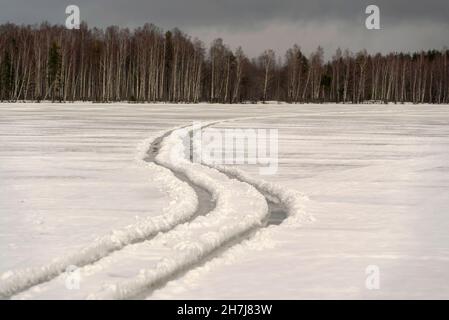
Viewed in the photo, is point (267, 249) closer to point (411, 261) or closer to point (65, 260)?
point (411, 261)

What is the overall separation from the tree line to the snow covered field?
174 feet

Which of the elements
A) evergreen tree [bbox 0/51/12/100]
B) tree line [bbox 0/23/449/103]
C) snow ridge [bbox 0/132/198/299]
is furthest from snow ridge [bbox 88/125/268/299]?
evergreen tree [bbox 0/51/12/100]

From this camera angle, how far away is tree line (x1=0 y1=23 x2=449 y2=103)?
7031 cm

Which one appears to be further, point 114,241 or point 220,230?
point 220,230

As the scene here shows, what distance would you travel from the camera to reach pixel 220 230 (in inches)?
251

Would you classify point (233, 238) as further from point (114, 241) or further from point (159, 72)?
point (159, 72)

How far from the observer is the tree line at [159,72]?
231 feet

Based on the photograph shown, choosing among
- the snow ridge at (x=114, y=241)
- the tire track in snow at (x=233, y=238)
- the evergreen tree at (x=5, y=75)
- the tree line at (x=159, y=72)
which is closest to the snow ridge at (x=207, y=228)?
the tire track in snow at (x=233, y=238)

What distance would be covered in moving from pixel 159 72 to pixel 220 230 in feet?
243

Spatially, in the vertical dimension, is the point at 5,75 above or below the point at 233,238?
above

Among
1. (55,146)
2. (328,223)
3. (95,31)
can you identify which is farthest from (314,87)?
(328,223)

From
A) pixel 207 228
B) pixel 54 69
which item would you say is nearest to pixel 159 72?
pixel 54 69

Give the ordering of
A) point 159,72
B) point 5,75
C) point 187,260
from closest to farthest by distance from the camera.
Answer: point 187,260
point 5,75
point 159,72

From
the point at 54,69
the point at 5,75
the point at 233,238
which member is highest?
the point at 54,69
